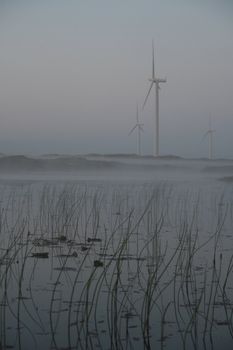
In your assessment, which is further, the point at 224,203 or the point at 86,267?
the point at 224,203

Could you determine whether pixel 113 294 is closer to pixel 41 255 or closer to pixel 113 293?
pixel 113 293

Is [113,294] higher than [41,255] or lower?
lower

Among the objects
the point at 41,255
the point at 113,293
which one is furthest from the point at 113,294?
the point at 41,255

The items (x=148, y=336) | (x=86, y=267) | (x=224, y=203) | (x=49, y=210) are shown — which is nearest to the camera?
(x=148, y=336)

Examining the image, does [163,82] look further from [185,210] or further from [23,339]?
[23,339]

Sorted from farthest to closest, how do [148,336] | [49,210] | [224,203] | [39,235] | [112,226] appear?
1. [224,203]
2. [49,210]
3. [112,226]
4. [39,235]
5. [148,336]

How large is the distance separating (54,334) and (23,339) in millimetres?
283

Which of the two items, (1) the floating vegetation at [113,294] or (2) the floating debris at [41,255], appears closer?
(1) the floating vegetation at [113,294]

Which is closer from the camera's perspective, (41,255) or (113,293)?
(113,293)

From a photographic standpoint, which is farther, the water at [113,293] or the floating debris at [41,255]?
the floating debris at [41,255]

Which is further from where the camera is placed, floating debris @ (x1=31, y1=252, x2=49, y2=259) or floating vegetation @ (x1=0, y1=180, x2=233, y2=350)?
floating debris @ (x1=31, y1=252, x2=49, y2=259)

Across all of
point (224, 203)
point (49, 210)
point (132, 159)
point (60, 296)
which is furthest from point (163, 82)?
point (60, 296)

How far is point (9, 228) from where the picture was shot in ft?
34.3

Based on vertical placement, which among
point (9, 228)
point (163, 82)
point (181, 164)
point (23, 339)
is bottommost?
point (23, 339)
